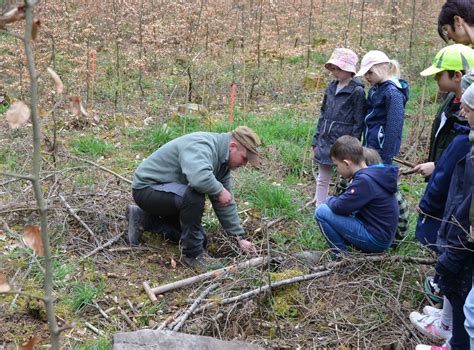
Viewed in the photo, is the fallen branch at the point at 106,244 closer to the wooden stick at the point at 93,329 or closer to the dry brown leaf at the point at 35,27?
the wooden stick at the point at 93,329

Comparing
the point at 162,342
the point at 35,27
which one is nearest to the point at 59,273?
the point at 162,342

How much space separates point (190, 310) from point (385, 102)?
2.14 m

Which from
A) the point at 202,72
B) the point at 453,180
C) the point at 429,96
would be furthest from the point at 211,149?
the point at 429,96

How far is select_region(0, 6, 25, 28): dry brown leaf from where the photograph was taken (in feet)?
2.97

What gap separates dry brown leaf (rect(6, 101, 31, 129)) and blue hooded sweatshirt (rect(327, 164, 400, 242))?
2706 millimetres

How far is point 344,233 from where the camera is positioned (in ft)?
11.7

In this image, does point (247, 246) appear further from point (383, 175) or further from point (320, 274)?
point (383, 175)

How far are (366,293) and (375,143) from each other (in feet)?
4.26

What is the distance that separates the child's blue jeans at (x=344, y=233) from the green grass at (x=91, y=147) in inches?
118

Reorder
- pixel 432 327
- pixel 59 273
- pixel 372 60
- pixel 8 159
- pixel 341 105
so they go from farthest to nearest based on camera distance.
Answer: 1. pixel 8 159
2. pixel 341 105
3. pixel 372 60
4. pixel 59 273
5. pixel 432 327

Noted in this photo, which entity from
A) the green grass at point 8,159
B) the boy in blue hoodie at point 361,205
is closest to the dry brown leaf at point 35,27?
the boy in blue hoodie at point 361,205

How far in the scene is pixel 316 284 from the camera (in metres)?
3.30

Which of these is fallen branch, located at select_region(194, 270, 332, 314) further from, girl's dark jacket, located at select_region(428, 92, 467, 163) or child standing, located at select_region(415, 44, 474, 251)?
girl's dark jacket, located at select_region(428, 92, 467, 163)

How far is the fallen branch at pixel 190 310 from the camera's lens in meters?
2.81
